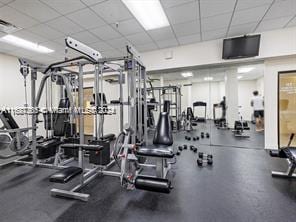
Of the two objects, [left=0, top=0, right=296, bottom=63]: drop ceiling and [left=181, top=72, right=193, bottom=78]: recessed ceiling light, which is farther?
[left=181, top=72, right=193, bottom=78]: recessed ceiling light

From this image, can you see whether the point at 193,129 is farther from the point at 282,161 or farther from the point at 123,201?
the point at 123,201

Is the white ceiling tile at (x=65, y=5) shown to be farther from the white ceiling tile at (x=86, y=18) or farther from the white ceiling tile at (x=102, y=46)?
the white ceiling tile at (x=102, y=46)

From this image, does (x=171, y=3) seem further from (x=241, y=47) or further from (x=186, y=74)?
(x=186, y=74)

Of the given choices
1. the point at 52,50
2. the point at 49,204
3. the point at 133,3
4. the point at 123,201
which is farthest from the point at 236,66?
the point at 52,50

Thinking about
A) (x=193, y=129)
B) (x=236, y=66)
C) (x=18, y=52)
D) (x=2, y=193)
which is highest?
(x=18, y=52)

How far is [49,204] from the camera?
200cm

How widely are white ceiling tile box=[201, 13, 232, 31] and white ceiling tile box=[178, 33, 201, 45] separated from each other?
1.26 feet

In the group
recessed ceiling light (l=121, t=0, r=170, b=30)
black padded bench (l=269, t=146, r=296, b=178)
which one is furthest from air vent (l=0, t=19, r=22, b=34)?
black padded bench (l=269, t=146, r=296, b=178)

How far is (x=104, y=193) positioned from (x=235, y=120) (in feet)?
14.5

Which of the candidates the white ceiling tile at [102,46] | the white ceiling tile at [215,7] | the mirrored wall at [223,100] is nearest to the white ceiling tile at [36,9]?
the white ceiling tile at [102,46]

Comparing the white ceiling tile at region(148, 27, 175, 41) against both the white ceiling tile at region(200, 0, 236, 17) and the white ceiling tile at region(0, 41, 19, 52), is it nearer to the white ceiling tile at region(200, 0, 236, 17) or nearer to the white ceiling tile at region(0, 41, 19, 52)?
the white ceiling tile at region(200, 0, 236, 17)

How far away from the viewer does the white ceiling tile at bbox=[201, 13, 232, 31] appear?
3.22m

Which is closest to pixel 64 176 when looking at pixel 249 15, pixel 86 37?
pixel 86 37

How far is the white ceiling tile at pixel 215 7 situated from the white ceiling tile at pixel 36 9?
8.75ft
